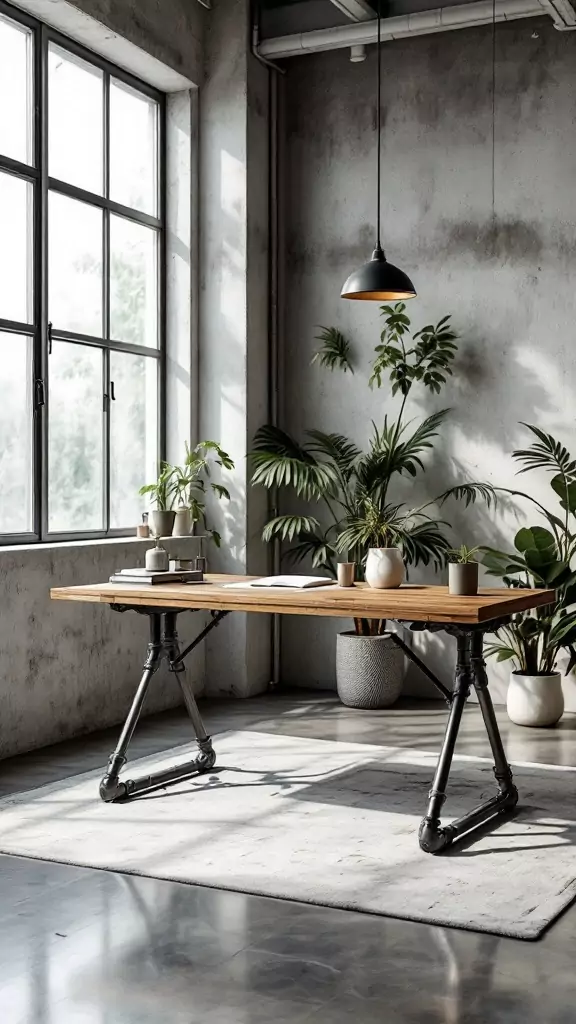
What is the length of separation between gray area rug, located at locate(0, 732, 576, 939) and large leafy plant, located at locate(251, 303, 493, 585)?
5.83 feet

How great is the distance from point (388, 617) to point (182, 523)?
290 centimetres

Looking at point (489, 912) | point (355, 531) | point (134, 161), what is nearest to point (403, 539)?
point (355, 531)

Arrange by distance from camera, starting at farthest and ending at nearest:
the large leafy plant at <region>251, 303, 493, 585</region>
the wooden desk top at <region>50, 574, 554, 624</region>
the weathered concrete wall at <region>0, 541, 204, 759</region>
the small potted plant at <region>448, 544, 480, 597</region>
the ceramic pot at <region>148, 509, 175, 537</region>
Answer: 1. the large leafy plant at <region>251, 303, 493, 585</region>
2. the ceramic pot at <region>148, 509, 175, 537</region>
3. the weathered concrete wall at <region>0, 541, 204, 759</region>
4. the small potted plant at <region>448, 544, 480, 597</region>
5. the wooden desk top at <region>50, 574, 554, 624</region>

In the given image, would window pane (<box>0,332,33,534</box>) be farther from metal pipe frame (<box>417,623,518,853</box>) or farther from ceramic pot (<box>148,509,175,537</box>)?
metal pipe frame (<box>417,623,518,853</box>)

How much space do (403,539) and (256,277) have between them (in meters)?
1.88

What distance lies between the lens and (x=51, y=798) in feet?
15.1

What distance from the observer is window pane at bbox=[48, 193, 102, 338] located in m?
6.02

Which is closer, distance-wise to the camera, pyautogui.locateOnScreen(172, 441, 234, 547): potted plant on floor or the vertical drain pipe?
pyautogui.locateOnScreen(172, 441, 234, 547): potted plant on floor

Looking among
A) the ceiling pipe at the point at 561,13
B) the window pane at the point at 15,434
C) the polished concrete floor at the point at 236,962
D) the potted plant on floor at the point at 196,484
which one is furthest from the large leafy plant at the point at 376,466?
the polished concrete floor at the point at 236,962

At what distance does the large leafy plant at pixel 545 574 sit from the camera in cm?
614

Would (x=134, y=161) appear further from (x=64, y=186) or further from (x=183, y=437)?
(x=183, y=437)

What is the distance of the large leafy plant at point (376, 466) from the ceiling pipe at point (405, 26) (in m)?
1.57

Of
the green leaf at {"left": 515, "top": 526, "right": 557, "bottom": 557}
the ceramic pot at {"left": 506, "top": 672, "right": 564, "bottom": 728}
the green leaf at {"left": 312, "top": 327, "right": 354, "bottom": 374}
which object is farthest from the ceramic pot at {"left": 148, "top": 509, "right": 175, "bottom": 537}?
the ceramic pot at {"left": 506, "top": 672, "right": 564, "bottom": 728}

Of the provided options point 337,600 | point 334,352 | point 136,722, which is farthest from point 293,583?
point 334,352
